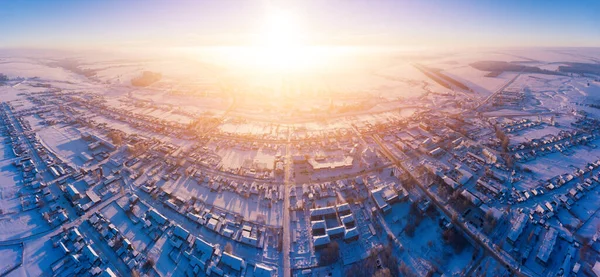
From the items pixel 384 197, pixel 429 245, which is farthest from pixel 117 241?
pixel 429 245

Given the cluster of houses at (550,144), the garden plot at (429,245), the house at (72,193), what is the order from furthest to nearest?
the cluster of houses at (550,144), the house at (72,193), the garden plot at (429,245)

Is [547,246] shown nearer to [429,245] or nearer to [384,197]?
[429,245]

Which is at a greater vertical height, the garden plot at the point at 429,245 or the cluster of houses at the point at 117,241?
the cluster of houses at the point at 117,241

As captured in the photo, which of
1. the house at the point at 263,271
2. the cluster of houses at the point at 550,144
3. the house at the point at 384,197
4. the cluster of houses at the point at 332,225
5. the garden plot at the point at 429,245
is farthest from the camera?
the cluster of houses at the point at 550,144

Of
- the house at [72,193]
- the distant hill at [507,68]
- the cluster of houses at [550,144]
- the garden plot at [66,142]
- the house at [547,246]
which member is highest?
the distant hill at [507,68]

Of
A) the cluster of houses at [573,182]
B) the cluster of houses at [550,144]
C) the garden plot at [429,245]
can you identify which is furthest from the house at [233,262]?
the cluster of houses at [550,144]

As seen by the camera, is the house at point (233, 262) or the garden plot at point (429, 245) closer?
the house at point (233, 262)

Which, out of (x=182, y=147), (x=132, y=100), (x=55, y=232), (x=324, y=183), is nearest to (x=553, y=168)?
(x=324, y=183)

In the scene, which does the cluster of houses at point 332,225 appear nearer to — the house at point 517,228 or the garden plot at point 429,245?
the garden plot at point 429,245
